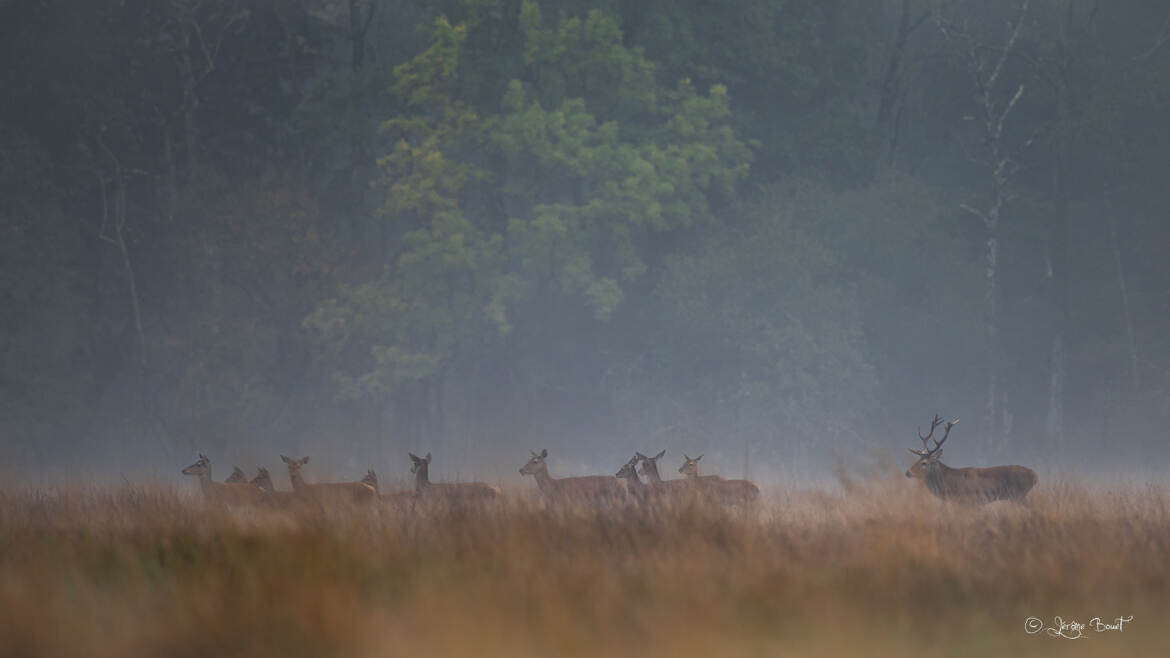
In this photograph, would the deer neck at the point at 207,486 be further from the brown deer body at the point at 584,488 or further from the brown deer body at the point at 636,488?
the brown deer body at the point at 636,488

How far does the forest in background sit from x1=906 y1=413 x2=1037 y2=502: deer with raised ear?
15056 millimetres

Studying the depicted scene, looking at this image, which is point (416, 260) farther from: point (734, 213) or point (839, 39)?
point (839, 39)

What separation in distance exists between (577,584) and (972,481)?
21.8ft

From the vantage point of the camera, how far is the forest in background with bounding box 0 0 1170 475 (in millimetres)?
28906

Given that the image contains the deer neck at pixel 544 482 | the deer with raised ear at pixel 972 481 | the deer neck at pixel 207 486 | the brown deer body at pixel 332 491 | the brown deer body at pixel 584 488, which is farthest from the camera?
the deer neck at pixel 544 482

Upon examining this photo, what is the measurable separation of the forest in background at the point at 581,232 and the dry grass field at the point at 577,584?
17888 millimetres

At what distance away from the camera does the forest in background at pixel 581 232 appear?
94.8 feet

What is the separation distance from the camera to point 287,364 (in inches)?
1244

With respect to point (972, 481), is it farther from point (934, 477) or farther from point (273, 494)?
point (273, 494)

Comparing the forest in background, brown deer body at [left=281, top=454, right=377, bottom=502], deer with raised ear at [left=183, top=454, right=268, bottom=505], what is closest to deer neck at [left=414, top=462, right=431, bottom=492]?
brown deer body at [left=281, top=454, right=377, bottom=502]

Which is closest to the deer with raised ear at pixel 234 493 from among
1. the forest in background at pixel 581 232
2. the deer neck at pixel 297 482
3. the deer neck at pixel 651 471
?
the deer neck at pixel 297 482

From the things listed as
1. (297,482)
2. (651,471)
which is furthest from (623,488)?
(297,482)

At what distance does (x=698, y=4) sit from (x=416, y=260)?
9.89 metres

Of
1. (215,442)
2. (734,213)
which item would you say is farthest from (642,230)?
(215,442)
